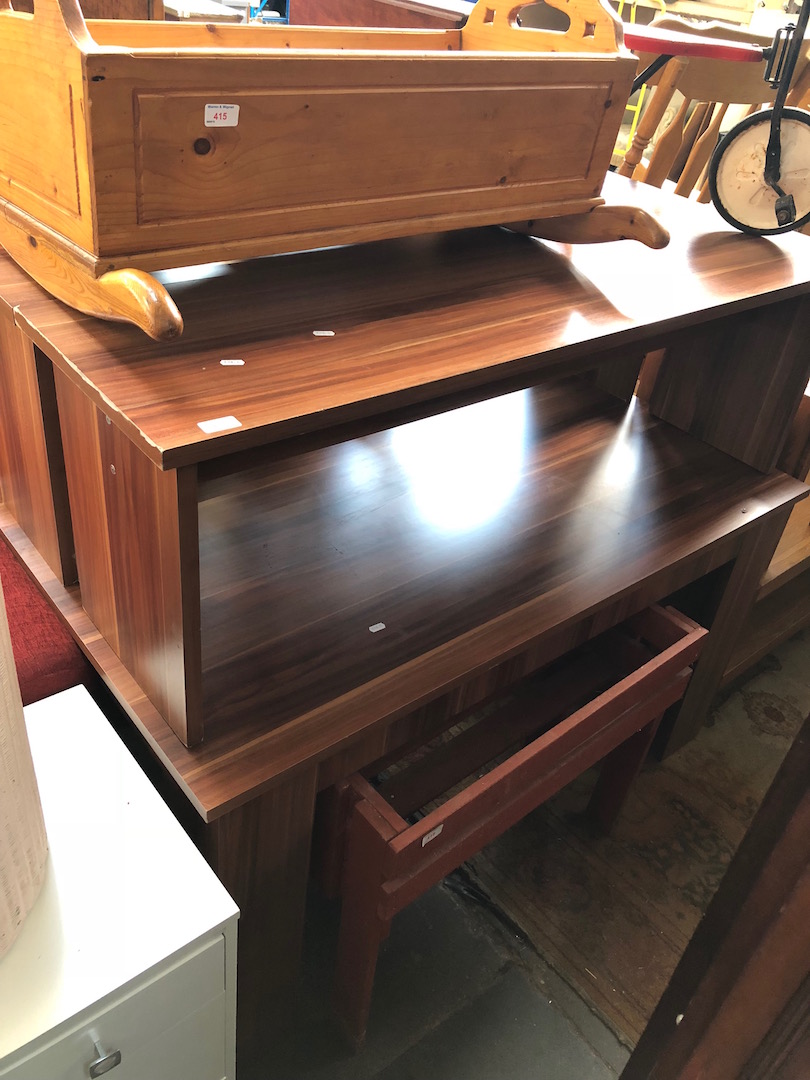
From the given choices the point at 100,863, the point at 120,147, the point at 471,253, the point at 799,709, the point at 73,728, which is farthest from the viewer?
the point at 799,709

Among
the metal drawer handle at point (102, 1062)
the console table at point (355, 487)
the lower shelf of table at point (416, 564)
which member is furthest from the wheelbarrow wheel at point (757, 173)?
the metal drawer handle at point (102, 1062)

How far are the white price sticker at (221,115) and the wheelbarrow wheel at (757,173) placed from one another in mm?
747

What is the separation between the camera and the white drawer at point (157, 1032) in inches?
25.0

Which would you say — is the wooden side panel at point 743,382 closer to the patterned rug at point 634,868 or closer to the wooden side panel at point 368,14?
the patterned rug at point 634,868

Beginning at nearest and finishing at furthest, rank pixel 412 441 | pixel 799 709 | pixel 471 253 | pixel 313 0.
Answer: pixel 471 253 → pixel 412 441 → pixel 799 709 → pixel 313 0

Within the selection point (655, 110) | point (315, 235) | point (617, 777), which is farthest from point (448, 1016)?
point (655, 110)

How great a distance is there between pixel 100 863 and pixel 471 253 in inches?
28.5

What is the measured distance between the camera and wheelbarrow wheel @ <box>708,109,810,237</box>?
1.08 meters

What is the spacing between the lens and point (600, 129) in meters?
0.91

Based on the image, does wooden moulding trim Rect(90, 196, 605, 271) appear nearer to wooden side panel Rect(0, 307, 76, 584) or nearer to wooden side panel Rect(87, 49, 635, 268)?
wooden side panel Rect(87, 49, 635, 268)

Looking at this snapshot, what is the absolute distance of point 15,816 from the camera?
622mm

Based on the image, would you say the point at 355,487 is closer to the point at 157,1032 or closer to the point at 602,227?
the point at 602,227

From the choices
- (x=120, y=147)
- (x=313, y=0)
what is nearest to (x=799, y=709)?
(x=120, y=147)

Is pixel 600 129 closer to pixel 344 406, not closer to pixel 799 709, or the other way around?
pixel 344 406
